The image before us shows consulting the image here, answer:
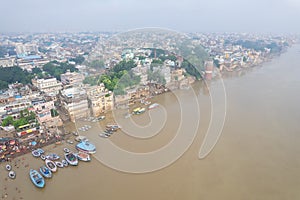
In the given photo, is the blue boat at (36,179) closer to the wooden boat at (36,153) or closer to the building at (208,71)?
the wooden boat at (36,153)

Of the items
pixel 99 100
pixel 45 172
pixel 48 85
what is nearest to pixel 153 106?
pixel 99 100

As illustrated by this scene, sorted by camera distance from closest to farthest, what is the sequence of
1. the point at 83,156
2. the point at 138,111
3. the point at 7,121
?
1. the point at 83,156
2. the point at 7,121
3. the point at 138,111

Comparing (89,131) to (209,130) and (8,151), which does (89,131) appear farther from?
(209,130)

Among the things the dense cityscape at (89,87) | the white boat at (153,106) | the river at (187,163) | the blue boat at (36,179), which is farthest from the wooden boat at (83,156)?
Answer: the white boat at (153,106)

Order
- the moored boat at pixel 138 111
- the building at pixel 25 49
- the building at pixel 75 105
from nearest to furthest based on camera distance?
the building at pixel 75 105 < the moored boat at pixel 138 111 < the building at pixel 25 49

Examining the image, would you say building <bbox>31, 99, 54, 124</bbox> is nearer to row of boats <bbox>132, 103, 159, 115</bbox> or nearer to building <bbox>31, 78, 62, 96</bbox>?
building <bbox>31, 78, 62, 96</bbox>

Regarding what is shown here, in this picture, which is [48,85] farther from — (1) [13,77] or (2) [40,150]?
(2) [40,150]
